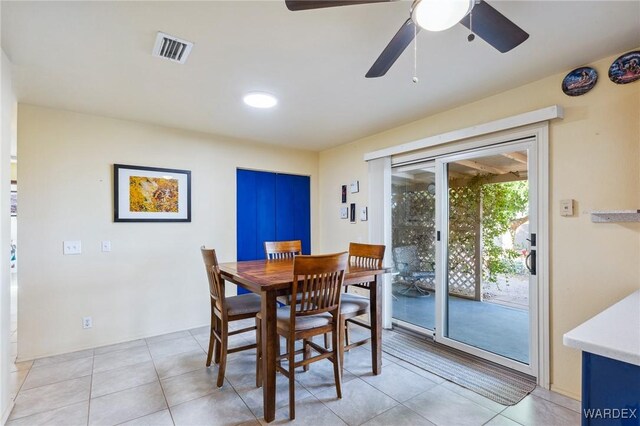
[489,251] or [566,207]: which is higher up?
[566,207]

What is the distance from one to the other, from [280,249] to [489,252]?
2.11 metres

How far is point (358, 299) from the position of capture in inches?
106

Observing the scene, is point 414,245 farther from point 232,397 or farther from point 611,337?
point 611,337

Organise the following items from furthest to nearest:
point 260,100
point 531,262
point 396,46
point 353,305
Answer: point 260,100 → point 353,305 → point 531,262 → point 396,46

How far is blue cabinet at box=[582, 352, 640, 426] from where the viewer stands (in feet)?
3.11

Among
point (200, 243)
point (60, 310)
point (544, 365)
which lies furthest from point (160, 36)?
point (544, 365)

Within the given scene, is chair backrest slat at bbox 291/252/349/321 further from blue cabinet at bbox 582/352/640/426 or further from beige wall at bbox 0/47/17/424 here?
beige wall at bbox 0/47/17/424

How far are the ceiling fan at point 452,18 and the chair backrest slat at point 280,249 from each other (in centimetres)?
241

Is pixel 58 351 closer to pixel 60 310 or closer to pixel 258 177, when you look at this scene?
pixel 60 310

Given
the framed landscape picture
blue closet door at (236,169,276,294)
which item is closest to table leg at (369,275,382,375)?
blue closet door at (236,169,276,294)

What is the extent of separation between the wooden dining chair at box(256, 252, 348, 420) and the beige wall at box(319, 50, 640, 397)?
1.60 m

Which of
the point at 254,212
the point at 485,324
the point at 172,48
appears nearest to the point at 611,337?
the point at 485,324

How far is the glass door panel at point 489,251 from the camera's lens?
2.61 meters

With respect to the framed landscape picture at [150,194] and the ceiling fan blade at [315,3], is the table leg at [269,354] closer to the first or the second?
the ceiling fan blade at [315,3]
